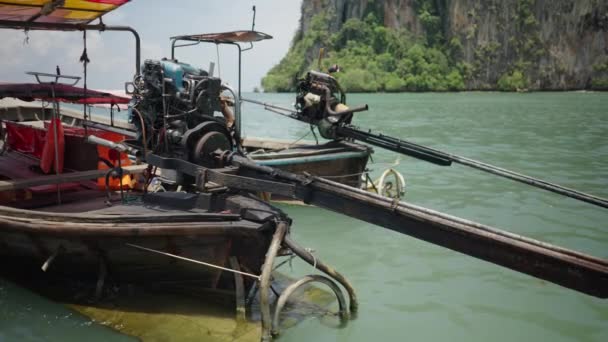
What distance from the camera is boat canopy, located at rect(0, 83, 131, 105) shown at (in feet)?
19.6

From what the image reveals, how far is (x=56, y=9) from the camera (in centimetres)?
712

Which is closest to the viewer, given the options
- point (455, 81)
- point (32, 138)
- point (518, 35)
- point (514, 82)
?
point (32, 138)

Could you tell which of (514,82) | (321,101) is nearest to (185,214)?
(321,101)

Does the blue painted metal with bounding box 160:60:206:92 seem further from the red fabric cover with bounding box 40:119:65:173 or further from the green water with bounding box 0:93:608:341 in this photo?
Answer: the green water with bounding box 0:93:608:341

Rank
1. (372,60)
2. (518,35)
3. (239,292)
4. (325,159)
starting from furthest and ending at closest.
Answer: (372,60), (518,35), (325,159), (239,292)

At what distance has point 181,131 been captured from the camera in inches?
227

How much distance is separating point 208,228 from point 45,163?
3163 mm

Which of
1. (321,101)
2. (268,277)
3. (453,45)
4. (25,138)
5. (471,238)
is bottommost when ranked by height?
(268,277)

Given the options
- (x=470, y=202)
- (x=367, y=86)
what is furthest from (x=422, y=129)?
(x=367, y=86)

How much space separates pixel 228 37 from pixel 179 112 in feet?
6.15

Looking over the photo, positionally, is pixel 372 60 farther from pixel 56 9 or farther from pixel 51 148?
pixel 51 148

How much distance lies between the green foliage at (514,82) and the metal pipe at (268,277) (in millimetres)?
93835

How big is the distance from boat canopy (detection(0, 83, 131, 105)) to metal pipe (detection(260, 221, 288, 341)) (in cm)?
344

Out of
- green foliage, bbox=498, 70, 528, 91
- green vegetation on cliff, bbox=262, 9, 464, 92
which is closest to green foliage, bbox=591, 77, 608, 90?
green foliage, bbox=498, 70, 528, 91
